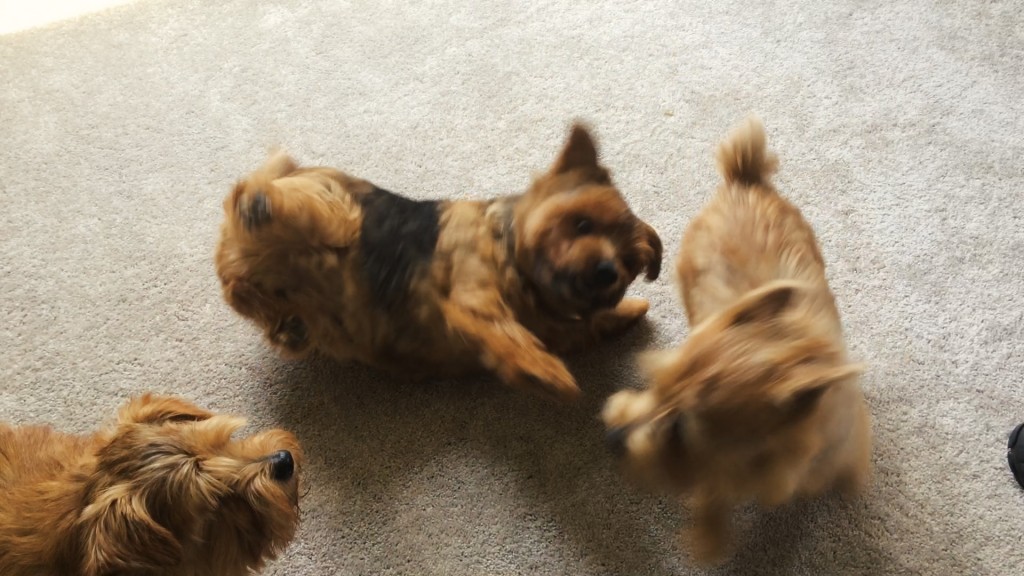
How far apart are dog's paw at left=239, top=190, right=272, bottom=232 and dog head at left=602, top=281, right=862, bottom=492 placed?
0.78 meters

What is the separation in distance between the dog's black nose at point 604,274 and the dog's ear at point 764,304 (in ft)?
0.95

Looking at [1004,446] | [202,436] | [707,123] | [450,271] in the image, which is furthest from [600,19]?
[202,436]

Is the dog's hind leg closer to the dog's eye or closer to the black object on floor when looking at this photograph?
the dog's eye

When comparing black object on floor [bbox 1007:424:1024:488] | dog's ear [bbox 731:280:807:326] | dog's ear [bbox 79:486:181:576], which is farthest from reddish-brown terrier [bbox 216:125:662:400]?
black object on floor [bbox 1007:424:1024:488]

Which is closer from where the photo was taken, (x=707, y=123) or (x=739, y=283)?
(x=739, y=283)

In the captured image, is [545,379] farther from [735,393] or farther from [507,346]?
[735,393]

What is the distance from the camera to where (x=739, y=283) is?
133 centimetres

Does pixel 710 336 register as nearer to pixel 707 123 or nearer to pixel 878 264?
pixel 878 264

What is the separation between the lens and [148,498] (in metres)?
1.07

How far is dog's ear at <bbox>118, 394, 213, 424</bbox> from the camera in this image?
1.18m

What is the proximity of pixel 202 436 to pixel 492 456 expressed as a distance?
608mm

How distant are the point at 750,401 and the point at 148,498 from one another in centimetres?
85

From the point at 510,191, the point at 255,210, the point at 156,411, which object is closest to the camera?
the point at 156,411

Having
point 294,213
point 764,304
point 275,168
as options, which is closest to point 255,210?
point 294,213
